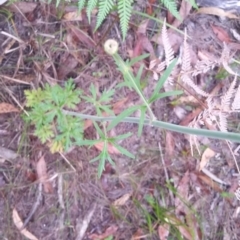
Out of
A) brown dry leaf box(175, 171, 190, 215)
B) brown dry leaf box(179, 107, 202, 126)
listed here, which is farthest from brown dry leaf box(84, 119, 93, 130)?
brown dry leaf box(175, 171, 190, 215)

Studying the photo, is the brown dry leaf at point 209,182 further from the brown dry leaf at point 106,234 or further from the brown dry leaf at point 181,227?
the brown dry leaf at point 106,234

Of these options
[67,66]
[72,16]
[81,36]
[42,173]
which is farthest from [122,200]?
[72,16]

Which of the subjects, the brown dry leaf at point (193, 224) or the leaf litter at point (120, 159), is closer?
the leaf litter at point (120, 159)

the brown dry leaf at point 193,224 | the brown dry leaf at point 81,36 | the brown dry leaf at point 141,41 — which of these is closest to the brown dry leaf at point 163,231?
the brown dry leaf at point 193,224

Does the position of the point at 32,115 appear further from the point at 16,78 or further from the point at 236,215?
the point at 236,215

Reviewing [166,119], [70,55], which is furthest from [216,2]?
[70,55]
